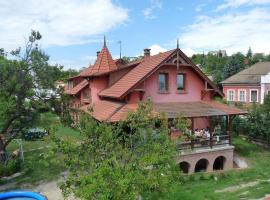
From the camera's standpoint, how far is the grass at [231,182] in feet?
51.5

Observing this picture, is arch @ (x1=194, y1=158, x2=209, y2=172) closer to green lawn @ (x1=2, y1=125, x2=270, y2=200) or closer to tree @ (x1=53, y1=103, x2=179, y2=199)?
green lawn @ (x1=2, y1=125, x2=270, y2=200)

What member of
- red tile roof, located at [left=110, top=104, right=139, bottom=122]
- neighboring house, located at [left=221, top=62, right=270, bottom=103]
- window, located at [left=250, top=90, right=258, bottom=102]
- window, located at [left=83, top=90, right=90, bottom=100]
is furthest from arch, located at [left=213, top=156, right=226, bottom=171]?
window, located at [left=250, top=90, right=258, bottom=102]

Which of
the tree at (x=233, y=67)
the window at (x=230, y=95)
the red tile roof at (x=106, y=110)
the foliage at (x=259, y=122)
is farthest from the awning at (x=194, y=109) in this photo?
the tree at (x=233, y=67)

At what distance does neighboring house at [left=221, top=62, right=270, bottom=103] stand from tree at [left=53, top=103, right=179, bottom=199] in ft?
105

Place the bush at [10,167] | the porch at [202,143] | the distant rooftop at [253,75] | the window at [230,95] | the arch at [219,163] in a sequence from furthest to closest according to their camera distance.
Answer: the window at [230,95], the distant rooftop at [253,75], the arch at [219,163], the porch at [202,143], the bush at [10,167]

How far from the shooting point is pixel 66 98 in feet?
73.0

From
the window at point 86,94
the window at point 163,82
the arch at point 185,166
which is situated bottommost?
the arch at point 185,166

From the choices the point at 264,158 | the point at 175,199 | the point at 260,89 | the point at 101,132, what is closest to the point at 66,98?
the point at 175,199

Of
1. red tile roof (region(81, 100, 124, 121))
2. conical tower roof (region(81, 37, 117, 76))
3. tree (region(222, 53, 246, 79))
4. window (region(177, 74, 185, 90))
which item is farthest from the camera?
tree (region(222, 53, 246, 79))

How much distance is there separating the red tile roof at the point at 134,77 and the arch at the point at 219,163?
7.47m

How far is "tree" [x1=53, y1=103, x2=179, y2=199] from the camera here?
8.81 meters

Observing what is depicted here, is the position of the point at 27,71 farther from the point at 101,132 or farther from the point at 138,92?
the point at 101,132

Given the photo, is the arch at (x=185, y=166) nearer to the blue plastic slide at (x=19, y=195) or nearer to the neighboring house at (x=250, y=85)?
the blue plastic slide at (x=19, y=195)

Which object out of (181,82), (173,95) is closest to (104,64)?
(181,82)
